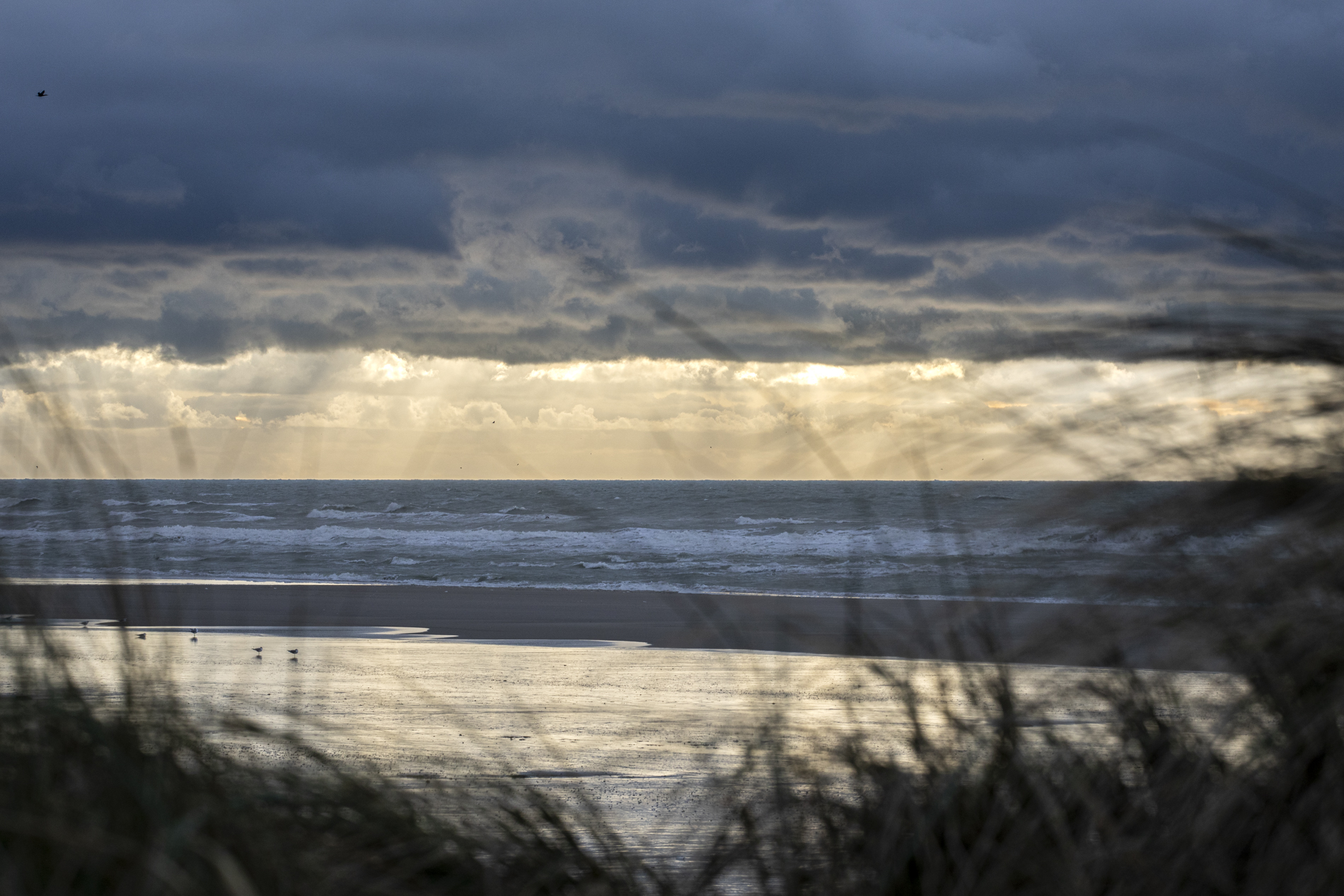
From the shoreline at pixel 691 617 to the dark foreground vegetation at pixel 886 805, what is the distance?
0.33ft

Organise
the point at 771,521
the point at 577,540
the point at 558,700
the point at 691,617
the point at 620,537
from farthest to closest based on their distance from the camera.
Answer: the point at 771,521 → the point at 577,540 → the point at 620,537 → the point at 691,617 → the point at 558,700

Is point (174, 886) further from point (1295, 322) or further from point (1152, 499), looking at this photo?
point (1295, 322)

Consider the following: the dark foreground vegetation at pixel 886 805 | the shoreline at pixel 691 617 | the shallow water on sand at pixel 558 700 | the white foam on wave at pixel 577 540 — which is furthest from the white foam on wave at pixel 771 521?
the dark foreground vegetation at pixel 886 805

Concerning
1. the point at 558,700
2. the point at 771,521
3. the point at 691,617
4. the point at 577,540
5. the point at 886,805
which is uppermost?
the point at 771,521

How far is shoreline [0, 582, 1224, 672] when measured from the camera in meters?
1.89

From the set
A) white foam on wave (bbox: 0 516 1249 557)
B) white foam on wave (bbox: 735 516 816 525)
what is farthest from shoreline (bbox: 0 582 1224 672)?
white foam on wave (bbox: 735 516 816 525)

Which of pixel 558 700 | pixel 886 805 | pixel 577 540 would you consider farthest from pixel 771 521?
pixel 886 805

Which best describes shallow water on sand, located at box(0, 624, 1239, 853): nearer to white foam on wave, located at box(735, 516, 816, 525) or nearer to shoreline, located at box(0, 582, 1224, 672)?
shoreline, located at box(0, 582, 1224, 672)

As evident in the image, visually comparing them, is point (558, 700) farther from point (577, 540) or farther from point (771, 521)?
point (771, 521)

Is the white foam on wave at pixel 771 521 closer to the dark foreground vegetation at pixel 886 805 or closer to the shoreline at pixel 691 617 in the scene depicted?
the shoreline at pixel 691 617

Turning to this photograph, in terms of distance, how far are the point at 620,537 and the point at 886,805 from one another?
2337 cm

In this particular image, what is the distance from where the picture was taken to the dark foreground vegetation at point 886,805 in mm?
1500

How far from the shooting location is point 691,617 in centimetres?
1175

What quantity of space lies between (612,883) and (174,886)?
2.97ft
